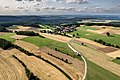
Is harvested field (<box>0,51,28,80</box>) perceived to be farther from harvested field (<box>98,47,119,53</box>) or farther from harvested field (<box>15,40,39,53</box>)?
harvested field (<box>98,47,119,53</box>)

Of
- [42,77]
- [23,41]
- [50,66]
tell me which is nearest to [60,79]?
[42,77]

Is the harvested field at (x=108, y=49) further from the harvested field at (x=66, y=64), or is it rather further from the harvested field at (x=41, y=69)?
the harvested field at (x=41, y=69)

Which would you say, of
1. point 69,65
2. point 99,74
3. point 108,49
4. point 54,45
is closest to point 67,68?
point 69,65

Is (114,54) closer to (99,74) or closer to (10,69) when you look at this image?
(99,74)

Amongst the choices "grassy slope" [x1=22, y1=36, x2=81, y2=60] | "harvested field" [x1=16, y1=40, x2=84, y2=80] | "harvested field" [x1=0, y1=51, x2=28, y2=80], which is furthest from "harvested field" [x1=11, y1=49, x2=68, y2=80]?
"grassy slope" [x1=22, y1=36, x2=81, y2=60]

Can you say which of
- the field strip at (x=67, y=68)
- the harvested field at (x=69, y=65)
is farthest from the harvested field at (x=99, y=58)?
the field strip at (x=67, y=68)
